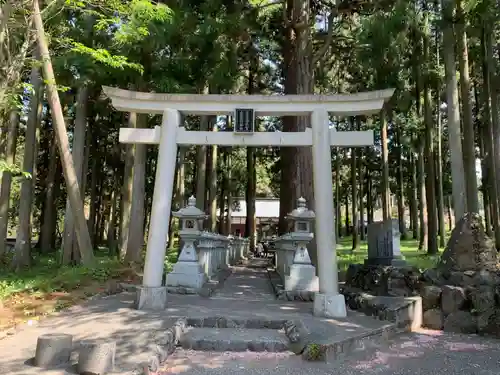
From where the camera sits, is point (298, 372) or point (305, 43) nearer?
point (298, 372)

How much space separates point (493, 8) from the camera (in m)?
10.9

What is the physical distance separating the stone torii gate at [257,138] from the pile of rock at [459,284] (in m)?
1.84

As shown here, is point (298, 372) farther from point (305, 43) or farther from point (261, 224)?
point (261, 224)

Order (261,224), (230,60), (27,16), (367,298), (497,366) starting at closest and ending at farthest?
(497,366) → (367,298) → (27,16) → (230,60) → (261,224)

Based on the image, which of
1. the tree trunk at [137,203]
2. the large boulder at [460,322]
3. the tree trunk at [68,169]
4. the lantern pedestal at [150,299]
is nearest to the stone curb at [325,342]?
the large boulder at [460,322]

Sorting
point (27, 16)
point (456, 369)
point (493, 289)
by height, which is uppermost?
point (27, 16)

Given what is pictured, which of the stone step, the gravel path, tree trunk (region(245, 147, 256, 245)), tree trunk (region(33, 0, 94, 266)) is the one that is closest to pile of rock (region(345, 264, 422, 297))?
the gravel path

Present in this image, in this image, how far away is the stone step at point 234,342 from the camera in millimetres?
5949

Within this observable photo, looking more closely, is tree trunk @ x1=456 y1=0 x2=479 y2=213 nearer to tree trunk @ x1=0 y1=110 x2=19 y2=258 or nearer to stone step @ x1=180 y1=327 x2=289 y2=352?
stone step @ x1=180 y1=327 x2=289 y2=352

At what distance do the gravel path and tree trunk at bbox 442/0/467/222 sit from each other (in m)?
5.24

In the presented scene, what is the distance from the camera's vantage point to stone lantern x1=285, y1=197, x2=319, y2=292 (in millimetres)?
9859

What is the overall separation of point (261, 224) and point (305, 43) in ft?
105

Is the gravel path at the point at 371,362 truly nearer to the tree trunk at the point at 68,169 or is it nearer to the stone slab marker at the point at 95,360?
the stone slab marker at the point at 95,360

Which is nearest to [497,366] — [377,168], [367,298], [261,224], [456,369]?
[456,369]
